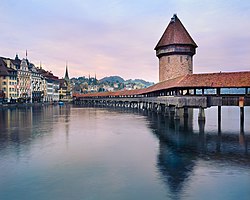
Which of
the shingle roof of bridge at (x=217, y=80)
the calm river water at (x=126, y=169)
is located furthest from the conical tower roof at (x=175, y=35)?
the calm river water at (x=126, y=169)

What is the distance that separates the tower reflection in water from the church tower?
29851mm

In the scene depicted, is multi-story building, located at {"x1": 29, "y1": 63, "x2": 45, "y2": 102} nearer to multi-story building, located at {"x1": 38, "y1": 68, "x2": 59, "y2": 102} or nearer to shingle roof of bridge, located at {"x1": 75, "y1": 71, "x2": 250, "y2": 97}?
multi-story building, located at {"x1": 38, "y1": 68, "x2": 59, "y2": 102}

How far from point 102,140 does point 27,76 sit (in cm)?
7373

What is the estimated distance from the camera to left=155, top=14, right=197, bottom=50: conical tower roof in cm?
4878

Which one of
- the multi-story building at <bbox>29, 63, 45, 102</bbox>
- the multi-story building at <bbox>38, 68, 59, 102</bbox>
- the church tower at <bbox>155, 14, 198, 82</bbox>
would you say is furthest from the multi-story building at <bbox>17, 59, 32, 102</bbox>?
the church tower at <bbox>155, 14, 198, 82</bbox>

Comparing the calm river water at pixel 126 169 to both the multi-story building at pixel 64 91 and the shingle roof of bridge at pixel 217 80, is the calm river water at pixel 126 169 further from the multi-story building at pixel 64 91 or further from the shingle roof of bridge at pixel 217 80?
the multi-story building at pixel 64 91

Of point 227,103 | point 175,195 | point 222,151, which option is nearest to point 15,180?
point 175,195

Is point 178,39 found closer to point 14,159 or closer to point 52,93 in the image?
point 14,159

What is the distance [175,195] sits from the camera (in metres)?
8.48

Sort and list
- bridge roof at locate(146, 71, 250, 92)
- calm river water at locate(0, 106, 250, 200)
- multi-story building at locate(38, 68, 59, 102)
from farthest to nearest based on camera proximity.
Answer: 1. multi-story building at locate(38, 68, 59, 102)
2. bridge roof at locate(146, 71, 250, 92)
3. calm river water at locate(0, 106, 250, 200)

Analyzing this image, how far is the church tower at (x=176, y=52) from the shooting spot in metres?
48.8

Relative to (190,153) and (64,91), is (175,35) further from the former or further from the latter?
(64,91)

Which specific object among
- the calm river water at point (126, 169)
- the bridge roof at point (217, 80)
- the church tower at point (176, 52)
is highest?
the church tower at point (176, 52)

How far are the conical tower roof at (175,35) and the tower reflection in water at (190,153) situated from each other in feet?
103
